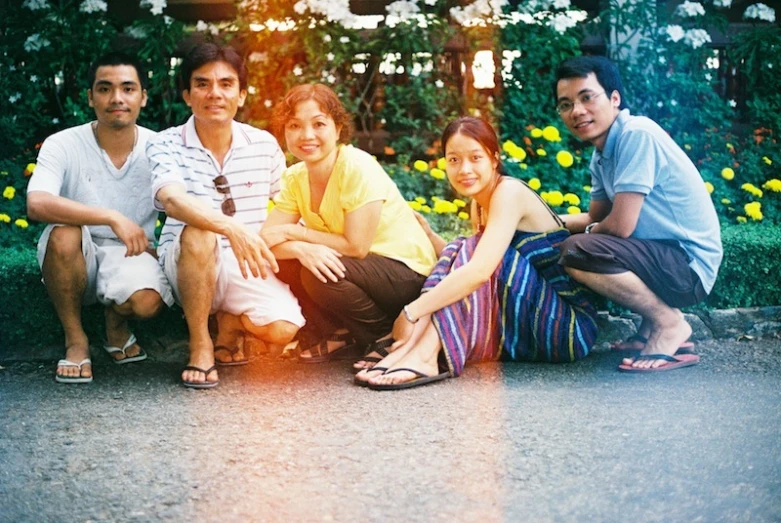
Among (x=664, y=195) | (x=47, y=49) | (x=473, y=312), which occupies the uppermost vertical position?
(x=47, y=49)

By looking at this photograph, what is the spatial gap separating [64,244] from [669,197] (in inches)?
100

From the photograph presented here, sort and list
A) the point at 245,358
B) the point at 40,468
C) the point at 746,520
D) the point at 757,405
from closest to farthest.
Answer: the point at 746,520
the point at 40,468
the point at 757,405
the point at 245,358

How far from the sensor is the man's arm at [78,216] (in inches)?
149

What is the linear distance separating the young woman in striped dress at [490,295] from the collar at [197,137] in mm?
918

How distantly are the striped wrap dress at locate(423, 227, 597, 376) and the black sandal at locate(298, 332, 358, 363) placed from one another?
554mm

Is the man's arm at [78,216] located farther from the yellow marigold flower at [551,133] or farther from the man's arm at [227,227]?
the yellow marigold flower at [551,133]

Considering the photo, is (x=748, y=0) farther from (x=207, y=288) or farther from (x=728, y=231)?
(x=207, y=288)

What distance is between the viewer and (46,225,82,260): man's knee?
3.80 meters

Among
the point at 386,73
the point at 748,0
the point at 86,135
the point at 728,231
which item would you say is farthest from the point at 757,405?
the point at 748,0

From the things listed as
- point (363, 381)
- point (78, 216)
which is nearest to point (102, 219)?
point (78, 216)

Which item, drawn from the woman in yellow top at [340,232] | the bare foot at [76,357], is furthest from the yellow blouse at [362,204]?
the bare foot at [76,357]

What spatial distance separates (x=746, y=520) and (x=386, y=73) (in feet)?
14.7

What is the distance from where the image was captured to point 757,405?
10.8 feet

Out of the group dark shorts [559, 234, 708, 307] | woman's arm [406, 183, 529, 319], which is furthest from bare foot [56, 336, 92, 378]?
dark shorts [559, 234, 708, 307]
